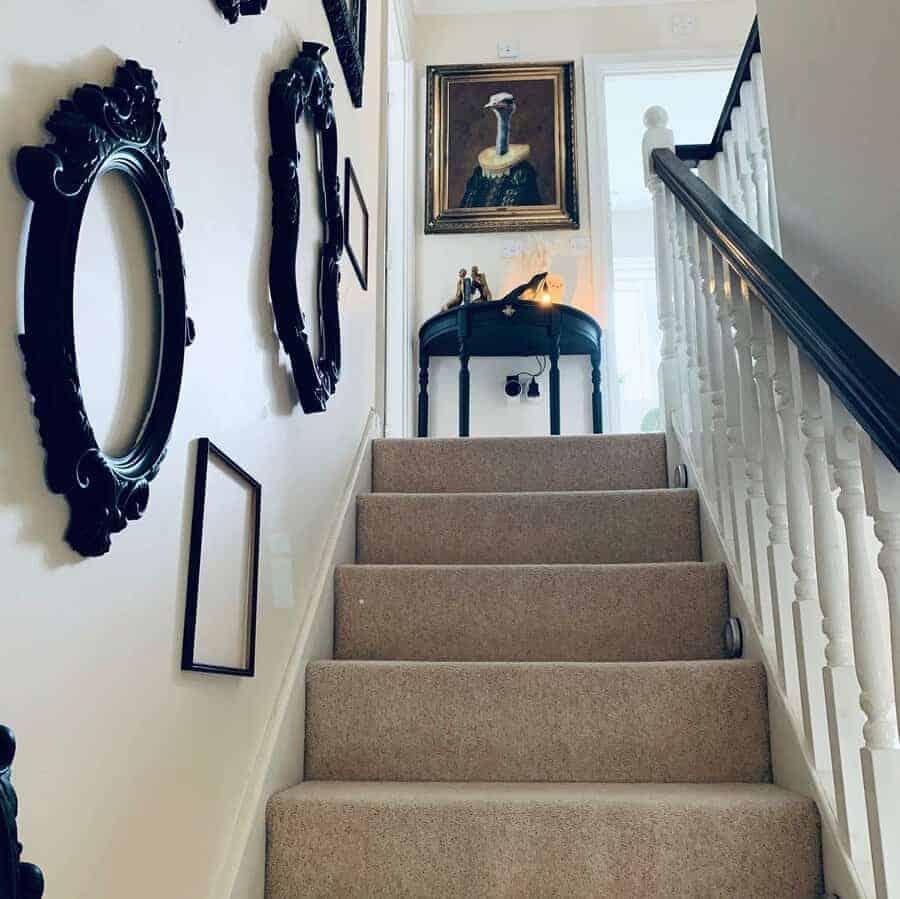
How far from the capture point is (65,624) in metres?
0.91

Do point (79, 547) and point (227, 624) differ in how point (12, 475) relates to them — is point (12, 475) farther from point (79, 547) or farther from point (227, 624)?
point (227, 624)

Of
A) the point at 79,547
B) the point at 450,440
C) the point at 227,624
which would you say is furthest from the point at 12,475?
the point at 450,440

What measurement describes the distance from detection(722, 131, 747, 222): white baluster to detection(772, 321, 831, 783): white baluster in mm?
1135

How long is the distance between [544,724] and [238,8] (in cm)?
135

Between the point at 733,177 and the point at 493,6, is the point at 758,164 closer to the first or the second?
the point at 733,177

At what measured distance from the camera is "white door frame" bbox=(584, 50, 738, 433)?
176 inches

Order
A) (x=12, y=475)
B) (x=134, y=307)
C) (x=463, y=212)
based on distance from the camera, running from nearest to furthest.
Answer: (x=12, y=475)
(x=134, y=307)
(x=463, y=212)

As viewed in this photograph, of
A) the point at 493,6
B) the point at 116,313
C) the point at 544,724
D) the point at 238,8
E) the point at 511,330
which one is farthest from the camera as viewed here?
the point at 493,6

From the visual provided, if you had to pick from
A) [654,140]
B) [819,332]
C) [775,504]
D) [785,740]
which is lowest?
[785,740]

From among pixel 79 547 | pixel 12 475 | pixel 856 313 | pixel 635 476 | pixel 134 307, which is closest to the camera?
pixel 12 475

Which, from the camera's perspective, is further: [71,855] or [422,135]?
[422,135]

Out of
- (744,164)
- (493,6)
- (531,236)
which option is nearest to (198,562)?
(744,164)

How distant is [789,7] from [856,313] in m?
0.85

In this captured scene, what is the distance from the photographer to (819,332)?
4.57ft
